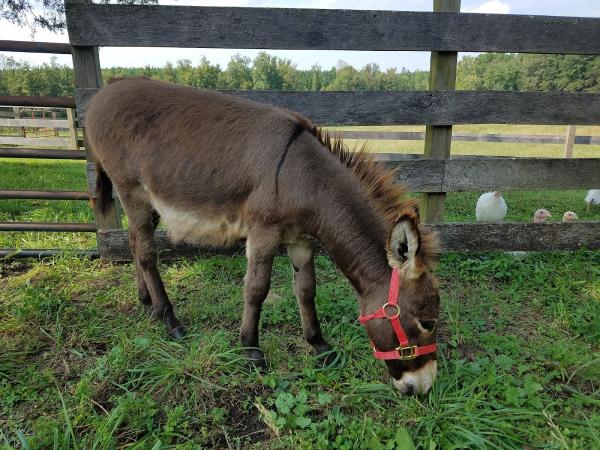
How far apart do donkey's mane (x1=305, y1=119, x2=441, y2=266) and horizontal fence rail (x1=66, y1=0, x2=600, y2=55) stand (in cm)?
140

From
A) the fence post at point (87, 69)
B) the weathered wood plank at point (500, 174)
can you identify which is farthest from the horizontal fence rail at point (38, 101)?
the weathered wood plank at point (500, 174)

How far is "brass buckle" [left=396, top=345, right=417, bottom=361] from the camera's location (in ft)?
7.25

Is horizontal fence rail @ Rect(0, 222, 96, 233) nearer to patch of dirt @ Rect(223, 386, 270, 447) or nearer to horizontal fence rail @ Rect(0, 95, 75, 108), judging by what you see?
horizontal fence rail @ Rect(0, 95, 75, 108)

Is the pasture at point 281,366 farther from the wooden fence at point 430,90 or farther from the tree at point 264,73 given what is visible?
the tree at point 264,73

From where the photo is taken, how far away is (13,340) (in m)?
2.86

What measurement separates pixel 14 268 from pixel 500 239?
5.21 metres

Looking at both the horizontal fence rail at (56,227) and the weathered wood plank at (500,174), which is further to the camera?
the horizontal fence rail at (56,227)

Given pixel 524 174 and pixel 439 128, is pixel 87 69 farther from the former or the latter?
pixel 524 174

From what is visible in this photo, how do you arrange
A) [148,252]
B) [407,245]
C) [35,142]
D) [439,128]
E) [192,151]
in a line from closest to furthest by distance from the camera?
[407,245] < [192,151] < [148,252] < [439,128] < [35,142]

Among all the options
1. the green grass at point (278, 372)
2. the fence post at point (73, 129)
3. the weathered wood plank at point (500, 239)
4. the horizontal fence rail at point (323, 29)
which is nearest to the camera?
the green grass at point (278, 372)

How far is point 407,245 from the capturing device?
6.77 feet

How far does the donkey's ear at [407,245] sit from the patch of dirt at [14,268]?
12.5 ft

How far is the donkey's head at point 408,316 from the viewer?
85.7 inches

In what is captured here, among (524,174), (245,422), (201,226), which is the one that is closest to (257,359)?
(245,422)
